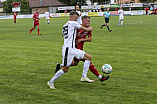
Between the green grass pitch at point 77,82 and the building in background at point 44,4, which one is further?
the building in background at point 44,4

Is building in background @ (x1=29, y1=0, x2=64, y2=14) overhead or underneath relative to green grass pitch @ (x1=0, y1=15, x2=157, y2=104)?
overhead

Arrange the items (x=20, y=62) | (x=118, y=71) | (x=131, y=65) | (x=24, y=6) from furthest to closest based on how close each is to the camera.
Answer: (x=24, y=6), (x=20, y=62), (x=131, y=65), (x=118, y=71)

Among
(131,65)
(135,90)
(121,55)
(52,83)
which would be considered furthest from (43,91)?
(121,55)

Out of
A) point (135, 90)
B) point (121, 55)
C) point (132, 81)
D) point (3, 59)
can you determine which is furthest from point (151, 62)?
point (3, 59)

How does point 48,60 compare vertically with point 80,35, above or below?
below

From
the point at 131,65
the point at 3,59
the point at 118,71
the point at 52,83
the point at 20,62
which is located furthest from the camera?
the point at 3,59

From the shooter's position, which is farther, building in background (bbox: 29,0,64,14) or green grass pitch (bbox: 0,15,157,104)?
building in background (bbox: 29,0,64,14)

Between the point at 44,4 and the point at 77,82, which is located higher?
the point at 44,4

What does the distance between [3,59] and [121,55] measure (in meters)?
4.97

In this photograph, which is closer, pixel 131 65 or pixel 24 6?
pixel 131 65

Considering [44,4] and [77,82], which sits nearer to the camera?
[77,82]

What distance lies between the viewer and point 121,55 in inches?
496

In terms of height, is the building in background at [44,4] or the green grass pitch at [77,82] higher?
the building in background at [44,4]

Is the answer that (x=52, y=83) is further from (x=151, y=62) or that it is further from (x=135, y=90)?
(x=151, y=62)
